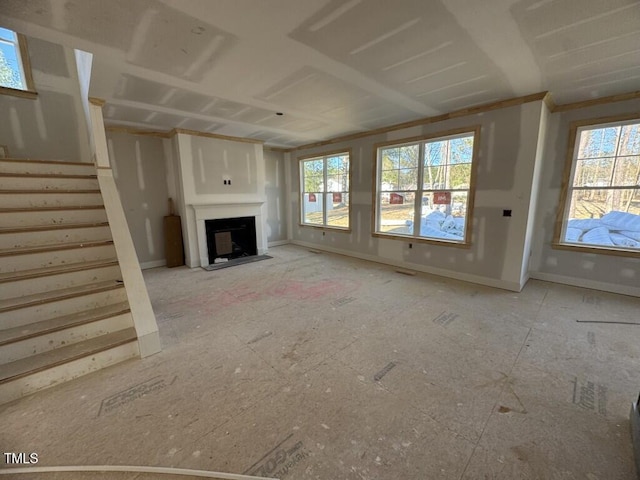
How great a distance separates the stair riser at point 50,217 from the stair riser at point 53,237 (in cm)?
18

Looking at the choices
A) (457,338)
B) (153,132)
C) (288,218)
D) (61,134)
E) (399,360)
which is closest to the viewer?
(399,360)

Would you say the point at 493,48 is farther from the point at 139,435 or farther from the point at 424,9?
the point at 139,435

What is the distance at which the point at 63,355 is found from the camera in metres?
2.01

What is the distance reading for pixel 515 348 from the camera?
7.74 feet

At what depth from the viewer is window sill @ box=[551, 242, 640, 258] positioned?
3375mm

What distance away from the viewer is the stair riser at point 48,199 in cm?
263

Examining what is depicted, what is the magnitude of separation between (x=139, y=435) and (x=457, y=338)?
264cm

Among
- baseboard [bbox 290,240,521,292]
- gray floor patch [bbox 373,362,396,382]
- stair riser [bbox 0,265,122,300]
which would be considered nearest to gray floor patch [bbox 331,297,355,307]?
gray floor patch [bbox 373,362,396,382]

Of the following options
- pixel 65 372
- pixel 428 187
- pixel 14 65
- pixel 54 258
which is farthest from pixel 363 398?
pixel 14 65

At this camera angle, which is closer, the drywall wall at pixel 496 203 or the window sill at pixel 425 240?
the drywall wall at pixel 496 203

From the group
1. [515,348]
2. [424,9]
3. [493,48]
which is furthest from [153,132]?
[515,348]

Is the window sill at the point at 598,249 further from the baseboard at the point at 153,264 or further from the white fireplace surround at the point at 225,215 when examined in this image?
the baseboard at the point at 153,264

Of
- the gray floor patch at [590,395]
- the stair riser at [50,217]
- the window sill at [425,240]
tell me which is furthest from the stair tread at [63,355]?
the window sill at [425,240]

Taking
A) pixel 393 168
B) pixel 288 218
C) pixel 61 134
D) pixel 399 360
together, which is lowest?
pixel 399 360
